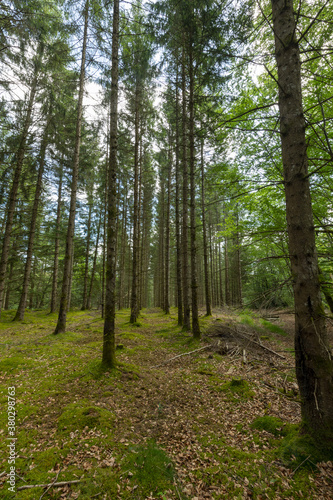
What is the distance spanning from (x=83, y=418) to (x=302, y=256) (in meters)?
4.43

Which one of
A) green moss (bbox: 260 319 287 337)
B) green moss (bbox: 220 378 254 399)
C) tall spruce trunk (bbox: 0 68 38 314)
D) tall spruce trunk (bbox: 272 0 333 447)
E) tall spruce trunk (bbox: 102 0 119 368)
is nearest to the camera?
tall spruce trunk (bbox: 272 0 333 447)

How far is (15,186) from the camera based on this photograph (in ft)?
36.7

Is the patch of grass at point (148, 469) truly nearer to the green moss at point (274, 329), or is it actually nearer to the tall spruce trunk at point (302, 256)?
the tall spruce trunk at point (302, 256)

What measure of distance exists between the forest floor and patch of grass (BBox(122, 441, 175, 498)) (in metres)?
0.01

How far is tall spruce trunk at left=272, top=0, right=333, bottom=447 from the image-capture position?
8.24 feet

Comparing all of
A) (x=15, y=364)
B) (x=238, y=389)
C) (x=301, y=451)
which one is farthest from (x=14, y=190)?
(x=301, y=451)

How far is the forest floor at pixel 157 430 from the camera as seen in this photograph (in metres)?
2.53

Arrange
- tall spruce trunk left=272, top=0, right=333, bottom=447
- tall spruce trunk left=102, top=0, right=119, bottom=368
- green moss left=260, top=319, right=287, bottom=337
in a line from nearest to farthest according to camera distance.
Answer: tall spruce trunk left=272, top=0, right=333, bottom=447
tall spruce trunk left=102, top=0, right=119, bottom=368
green moss left=260, top=319, right=287, bottom=337

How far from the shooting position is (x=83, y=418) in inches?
142

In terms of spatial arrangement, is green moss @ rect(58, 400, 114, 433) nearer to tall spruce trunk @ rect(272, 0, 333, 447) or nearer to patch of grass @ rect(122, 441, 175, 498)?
patch of grass @ rect(122, 441, 175, 498)

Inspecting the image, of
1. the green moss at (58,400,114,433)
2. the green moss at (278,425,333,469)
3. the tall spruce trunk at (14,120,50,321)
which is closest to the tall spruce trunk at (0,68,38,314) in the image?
the tall spruce trunk at (14,120,50,321)

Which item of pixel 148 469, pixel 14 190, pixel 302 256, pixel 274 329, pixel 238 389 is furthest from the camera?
pixel 14 190

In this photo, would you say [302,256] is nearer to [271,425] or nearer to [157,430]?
[271,425]

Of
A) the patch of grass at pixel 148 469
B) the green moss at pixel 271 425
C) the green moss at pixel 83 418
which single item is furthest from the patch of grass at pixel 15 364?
the green moss at pixel 271 425
